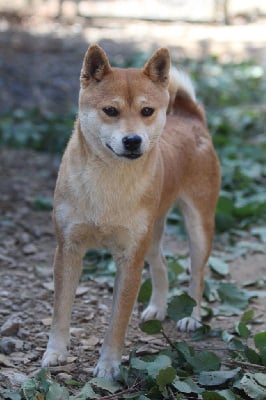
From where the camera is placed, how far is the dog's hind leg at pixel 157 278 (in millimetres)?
5039

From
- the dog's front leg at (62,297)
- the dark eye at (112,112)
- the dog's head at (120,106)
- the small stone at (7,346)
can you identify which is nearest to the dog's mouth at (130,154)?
the dog's head at (120,106)

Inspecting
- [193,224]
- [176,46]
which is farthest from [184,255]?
[176,46]

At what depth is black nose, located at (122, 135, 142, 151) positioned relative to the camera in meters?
3.84

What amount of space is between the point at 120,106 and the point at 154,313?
1544mm

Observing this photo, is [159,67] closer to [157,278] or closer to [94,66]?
[94,66]

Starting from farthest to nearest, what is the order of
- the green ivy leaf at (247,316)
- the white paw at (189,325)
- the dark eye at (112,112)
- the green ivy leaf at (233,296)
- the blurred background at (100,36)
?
the blurred background at (100,36), the green ivy leaf at (233,296), the white paw at (189,325), the green ivy leaf at (247,316), the dark eye at (112,112)

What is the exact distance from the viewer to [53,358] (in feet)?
13.6

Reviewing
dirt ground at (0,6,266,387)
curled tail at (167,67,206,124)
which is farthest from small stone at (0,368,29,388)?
curled tail at (167,67,206,124)

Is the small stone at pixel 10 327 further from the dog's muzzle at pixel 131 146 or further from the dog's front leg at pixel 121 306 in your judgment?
the dog's muzzle at pixel 131 146

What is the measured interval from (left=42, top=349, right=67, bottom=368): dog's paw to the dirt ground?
5 cm

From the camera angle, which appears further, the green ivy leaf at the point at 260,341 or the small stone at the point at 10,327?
the small stone at the point at 10,327

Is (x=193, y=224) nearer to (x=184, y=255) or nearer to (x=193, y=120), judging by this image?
(x=193, y=120)

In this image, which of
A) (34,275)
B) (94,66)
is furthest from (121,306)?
(34,275)

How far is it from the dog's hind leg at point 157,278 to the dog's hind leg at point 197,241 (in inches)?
5.9
